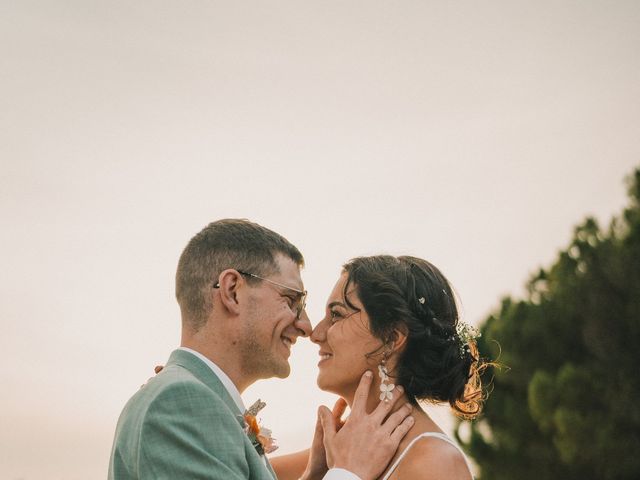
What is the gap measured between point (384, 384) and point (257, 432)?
1123 millimetres

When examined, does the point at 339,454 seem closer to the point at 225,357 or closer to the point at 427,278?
the point at 225,357

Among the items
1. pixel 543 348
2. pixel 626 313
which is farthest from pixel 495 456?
pixel 626 313

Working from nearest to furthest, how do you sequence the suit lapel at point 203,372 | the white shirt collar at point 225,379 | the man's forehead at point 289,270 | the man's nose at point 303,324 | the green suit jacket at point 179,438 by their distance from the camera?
1. the green suit jacket at point 179,438
2. the suit lapel at point 203,372
3. the white shirt collar at point 225,379
4. the man's forehead at point 289,270
5. the man's nose at point 303,324

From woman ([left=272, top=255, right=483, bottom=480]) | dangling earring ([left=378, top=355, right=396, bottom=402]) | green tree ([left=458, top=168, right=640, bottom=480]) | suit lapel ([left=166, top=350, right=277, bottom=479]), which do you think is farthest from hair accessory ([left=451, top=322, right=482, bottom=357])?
green tree ([left=458, top=168, right=640, bottom=480])

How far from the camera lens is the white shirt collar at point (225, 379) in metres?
3.37

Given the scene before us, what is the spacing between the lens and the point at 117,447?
9.73 ft

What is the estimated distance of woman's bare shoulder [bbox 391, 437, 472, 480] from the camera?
3.64m

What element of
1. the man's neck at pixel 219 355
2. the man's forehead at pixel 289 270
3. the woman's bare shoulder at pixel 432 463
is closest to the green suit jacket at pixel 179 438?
the man's neck at pixel 219 355

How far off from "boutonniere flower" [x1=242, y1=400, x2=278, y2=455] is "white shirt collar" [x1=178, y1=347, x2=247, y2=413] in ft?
0.19

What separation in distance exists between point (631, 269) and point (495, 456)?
7511 mm

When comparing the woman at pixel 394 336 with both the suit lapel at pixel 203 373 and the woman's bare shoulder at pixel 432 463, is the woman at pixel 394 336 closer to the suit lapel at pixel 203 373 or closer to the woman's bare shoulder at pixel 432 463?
the woman's bare shoulder at pixel 432 463

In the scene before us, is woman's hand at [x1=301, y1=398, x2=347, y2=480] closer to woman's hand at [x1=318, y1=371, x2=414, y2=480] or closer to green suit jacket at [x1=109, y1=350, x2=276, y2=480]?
woman's hand at [x1=318, y1=371, x2=414, y2=480]

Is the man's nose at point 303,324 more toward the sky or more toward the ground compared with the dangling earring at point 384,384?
more toward the sky

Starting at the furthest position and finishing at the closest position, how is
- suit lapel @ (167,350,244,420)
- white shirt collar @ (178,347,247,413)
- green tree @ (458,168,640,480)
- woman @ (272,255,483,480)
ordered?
green tree @ (458,168,640,480)
woman @ (272,255,483,480)
white shirt collar @ (178,347,247,413)
suit lapel @ (167,350,244,420)
